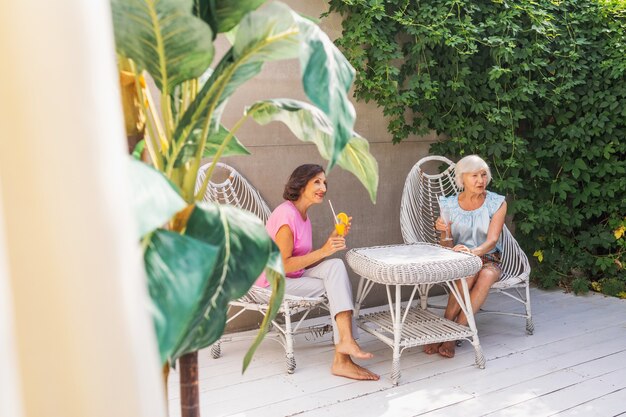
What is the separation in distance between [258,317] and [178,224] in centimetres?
272

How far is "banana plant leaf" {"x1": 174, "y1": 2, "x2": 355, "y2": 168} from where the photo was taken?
0.87m

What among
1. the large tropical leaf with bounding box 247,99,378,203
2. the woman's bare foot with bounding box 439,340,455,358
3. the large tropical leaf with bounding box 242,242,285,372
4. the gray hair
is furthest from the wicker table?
the large tropical leaf with bounding box 242,242,285,372

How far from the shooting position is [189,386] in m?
1.04

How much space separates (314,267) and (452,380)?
85 cm

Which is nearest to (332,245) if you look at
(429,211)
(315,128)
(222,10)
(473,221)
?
(473,221)

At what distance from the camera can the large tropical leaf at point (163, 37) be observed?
89cm

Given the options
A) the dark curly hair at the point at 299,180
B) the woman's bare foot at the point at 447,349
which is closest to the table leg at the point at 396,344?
the woman's bare foot at the point at 447,349

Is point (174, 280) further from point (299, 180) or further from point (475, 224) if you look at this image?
point (475, 224)

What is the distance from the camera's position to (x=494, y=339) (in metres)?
3.31

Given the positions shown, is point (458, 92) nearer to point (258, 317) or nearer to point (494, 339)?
point (494, 339)

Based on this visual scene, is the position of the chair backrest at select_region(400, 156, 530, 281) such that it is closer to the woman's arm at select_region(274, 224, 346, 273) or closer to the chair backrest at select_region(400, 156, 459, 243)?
the chair backrest at select_region(400, 156, 459, 243)

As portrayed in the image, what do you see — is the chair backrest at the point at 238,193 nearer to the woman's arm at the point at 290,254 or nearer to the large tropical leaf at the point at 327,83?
the woman's arm at the point at 290,254

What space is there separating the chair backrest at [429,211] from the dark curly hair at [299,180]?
2.64ft

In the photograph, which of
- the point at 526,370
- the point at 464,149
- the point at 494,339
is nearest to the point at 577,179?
the point at 464,149
